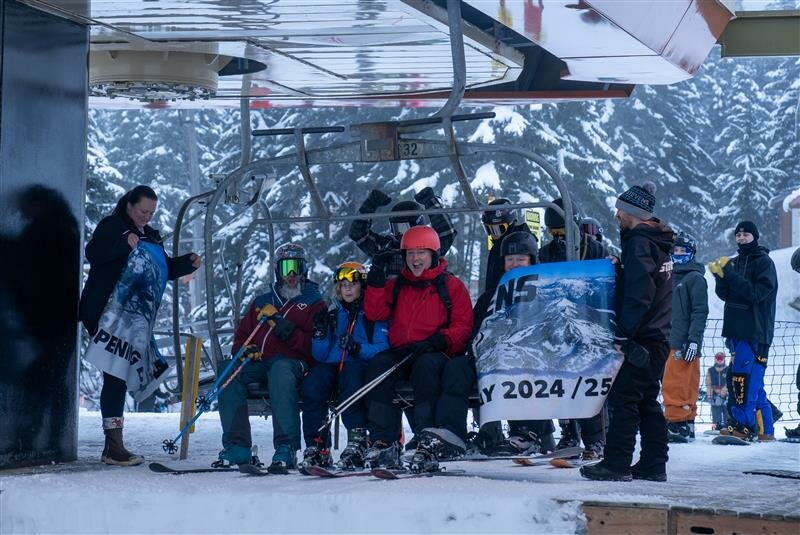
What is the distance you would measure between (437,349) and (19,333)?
2.45 metres

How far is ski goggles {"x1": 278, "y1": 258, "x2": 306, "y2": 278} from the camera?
26.4ft

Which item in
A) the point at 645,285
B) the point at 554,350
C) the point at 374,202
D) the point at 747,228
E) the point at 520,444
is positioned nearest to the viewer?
the point at 645,285

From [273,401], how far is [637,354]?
85.2 inches

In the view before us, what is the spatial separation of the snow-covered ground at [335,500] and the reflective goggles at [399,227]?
2.08 metres

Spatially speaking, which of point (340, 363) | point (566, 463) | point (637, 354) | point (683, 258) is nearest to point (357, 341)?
point (340, 363)

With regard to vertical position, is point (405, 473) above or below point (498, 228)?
below

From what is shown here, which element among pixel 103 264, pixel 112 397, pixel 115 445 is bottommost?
pixel 115 445

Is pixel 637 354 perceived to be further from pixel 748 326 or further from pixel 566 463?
pixel 748 326

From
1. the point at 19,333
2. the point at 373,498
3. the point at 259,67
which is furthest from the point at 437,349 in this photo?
the point at 259,67

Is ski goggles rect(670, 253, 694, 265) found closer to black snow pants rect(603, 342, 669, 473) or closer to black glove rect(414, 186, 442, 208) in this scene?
black glove rect(414, 186, 442, 208)

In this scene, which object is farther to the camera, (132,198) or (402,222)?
(402,222)

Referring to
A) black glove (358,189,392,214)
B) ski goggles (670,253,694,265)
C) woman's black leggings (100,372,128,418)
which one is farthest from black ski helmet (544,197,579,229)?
woman's black leggings (100,372,128,418)

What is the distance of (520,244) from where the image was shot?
803 centimetres

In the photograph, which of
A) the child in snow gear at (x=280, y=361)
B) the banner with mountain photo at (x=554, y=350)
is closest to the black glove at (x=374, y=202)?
the child in snow gear at (x=280, y=361)
